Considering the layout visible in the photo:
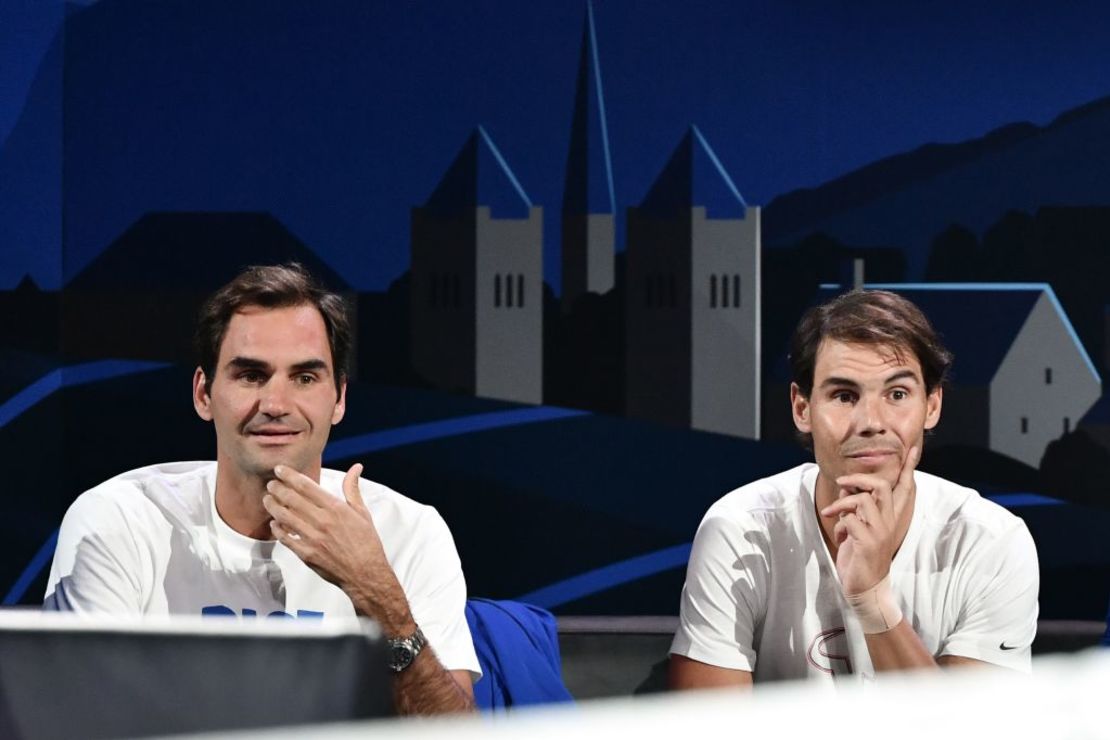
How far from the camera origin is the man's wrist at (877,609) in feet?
5.91

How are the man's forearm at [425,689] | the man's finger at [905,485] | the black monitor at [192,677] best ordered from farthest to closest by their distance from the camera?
the man's finger at [905,485]
the man's forearm at [425,689]
the black monitor at [192,677]

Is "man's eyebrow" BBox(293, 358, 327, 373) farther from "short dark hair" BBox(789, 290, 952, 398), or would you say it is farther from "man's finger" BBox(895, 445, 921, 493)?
"man's finger" BBox(895, 445, 921, 493)

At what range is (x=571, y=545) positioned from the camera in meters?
3.35

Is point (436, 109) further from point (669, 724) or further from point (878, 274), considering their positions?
point (669, 724)

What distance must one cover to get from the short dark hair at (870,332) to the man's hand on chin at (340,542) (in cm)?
75

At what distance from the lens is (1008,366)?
3375mm

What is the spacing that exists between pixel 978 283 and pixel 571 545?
4.20 ft

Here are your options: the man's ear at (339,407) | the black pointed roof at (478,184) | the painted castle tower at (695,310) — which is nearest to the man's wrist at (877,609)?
the man's ear at (339,407)

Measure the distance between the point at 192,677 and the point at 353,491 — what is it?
47.6 inches

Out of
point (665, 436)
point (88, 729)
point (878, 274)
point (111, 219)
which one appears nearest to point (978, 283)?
Result: point (878, 274)

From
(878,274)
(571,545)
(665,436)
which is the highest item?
(878,274)

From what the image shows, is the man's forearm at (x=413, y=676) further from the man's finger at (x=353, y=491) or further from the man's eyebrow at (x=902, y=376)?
the man's eyebrow at (x=902, y=376)

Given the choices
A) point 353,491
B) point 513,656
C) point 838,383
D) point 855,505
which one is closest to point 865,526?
point 855,505

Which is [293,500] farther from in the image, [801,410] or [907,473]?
[907,473]
